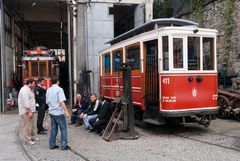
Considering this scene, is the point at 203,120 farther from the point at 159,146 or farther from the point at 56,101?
the point at 56,101

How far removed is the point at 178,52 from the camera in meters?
11.5

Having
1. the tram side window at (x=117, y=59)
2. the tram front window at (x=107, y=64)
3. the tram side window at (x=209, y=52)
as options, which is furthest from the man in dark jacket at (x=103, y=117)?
the tram front window at (x=107, y=64)

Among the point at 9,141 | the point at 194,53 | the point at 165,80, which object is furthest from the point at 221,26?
the point at 9,141

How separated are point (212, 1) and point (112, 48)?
506cm

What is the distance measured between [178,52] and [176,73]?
2.08 ft

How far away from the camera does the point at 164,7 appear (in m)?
23.2

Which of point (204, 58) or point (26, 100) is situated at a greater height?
point (204, 58)

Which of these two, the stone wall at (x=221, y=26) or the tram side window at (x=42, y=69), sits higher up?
the stone wall at (x=221, y=26)

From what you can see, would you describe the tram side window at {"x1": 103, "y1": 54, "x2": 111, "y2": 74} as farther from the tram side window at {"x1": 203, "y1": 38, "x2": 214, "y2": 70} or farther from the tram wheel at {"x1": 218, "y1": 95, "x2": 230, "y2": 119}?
the tram side window at {"x1": 203, "y1": 38, "x2": 214, "y2": 70}

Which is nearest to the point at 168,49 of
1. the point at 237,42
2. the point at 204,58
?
the point at 204,58

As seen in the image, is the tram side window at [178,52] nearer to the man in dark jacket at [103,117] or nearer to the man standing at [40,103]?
the man in dark jacket at [103,117]

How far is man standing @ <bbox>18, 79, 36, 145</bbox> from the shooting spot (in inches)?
439

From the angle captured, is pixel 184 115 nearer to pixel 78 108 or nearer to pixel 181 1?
pixel 78 108

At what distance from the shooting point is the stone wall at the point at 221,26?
50.3 feet
